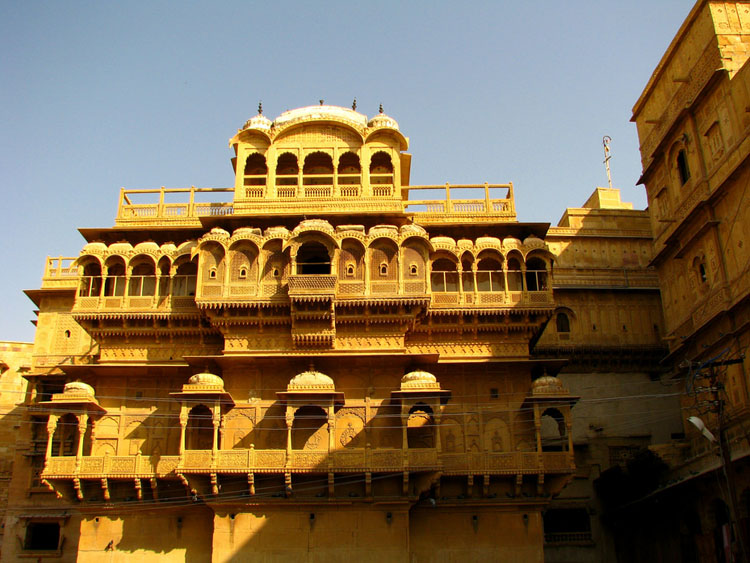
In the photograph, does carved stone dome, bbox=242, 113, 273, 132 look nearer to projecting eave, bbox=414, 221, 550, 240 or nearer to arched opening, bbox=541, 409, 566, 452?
projecting eave, bbox=414, 221, 550, 240

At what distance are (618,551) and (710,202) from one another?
499 inches

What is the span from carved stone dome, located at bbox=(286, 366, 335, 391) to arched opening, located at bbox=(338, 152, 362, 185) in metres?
8.13

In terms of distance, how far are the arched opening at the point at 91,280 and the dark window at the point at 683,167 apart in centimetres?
2015

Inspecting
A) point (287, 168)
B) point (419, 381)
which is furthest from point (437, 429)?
point (287, 168)

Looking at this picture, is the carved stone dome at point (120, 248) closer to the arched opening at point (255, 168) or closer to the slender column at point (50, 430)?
the arched opening at point (255, 168)

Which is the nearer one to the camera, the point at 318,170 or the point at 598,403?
the point at 318,170

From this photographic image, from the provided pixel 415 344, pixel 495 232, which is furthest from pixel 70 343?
pixel 495 232

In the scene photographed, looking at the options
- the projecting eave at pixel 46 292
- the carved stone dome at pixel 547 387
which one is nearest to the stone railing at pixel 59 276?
the projecting eave at pixel 46 292

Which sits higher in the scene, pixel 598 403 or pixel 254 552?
pixel 598 403

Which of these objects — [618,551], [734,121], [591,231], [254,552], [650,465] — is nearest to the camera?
[254,552]

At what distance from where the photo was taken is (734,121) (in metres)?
24.2

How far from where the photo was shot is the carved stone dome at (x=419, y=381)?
2303 cm

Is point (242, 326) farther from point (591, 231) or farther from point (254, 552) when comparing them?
point (591, 231)

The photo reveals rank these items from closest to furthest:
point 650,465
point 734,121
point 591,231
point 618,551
Answer: point 734,121 < point 650,465 < point 618,551 < point 591,231
